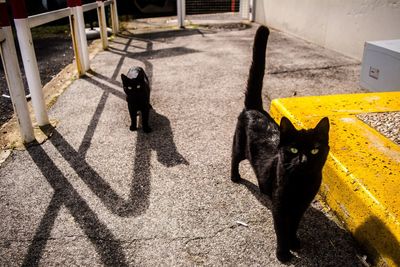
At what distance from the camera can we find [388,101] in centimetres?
330

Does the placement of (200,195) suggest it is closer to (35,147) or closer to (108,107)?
(35,147)

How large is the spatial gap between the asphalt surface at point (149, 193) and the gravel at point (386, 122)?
0.93 meters

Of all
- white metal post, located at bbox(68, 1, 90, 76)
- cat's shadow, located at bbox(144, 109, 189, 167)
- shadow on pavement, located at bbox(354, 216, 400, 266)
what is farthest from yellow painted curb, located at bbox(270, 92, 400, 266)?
white metal post, located at bbox(68, 1, 90, 76)

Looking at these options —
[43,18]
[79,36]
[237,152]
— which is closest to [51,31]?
[79,36]

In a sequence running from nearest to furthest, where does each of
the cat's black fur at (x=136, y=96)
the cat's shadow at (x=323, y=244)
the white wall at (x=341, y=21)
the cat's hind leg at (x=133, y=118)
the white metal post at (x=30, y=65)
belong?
the cat's shadow at (x=323, y=244) → the white metal post at (x=30, y=65) → the cat's black fur at (x=136, y=96) → the cat's hind leg at (x=133, y=118) → the white wall at (x=341, y=21)

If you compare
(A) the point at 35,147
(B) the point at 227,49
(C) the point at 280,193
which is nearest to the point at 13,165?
(A) the point at 35,147

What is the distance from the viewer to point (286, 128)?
1822 mm

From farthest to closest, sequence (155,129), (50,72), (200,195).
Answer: (50,72)
(155,129)
(200,195)

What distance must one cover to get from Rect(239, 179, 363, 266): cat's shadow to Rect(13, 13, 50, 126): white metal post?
299cm

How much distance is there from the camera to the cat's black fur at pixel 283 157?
1795 mm

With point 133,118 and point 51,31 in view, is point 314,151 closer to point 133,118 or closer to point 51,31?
point 133,118

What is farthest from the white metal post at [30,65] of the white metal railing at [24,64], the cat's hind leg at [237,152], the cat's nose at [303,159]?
the cat's nose at [303,159]

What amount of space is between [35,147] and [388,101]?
3.67 metres

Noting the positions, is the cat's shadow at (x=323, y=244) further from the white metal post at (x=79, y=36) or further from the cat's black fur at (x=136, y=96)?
the white metal post at (x=79, y=36)
